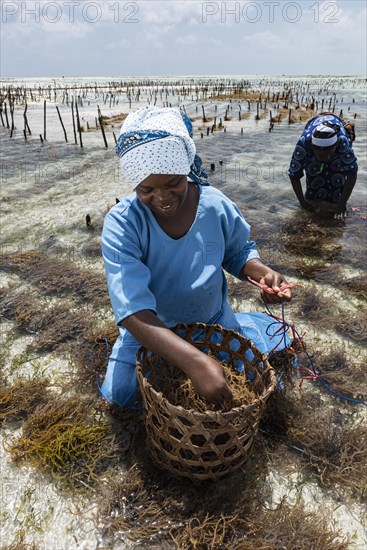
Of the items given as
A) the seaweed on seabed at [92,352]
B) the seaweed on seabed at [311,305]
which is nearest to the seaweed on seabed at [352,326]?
the seaweed on seabed at [311,305]

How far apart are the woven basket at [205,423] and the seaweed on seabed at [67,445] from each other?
0.35 metres

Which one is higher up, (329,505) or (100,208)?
(100,208)

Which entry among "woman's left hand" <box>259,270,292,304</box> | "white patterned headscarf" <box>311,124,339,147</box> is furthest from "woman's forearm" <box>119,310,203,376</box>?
"white patterned headscarf" <box>311,124,339,147</box>

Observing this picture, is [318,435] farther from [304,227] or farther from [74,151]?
[74,151]

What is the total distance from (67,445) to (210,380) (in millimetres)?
1111

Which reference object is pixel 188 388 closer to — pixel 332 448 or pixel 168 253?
pixel 168 253

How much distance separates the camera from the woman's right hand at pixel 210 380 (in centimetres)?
167

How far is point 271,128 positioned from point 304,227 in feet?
36.4

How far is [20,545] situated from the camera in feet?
5.78

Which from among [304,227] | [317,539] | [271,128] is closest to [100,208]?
[304,227]

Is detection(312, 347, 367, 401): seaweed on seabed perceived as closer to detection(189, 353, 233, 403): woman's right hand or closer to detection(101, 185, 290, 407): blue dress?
detection(101, 185, 290, 407): blue dress

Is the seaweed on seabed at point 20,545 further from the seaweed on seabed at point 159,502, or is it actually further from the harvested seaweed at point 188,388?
the harvested seaweed at point 188,388

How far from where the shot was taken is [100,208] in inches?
258

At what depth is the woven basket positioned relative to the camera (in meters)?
1.69
